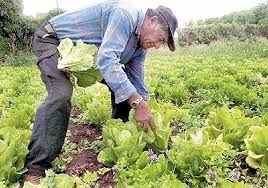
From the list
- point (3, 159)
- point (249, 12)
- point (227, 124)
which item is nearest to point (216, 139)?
point (227, 124)

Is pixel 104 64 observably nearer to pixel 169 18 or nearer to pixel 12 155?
pixel 169 18

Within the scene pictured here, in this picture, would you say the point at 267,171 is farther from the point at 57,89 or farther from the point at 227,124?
the point at 57,89

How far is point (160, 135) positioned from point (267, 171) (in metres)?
0.95

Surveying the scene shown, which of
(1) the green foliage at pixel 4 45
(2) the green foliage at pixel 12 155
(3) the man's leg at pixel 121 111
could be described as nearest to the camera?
(2) the green foliage at pixel 12 155

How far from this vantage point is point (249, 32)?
3562cm

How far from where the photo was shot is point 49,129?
3.71 metres

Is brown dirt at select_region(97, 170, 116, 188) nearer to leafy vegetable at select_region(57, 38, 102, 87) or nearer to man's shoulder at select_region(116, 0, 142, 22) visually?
leafy vegetable at select_region(57, 38, 102, 87)

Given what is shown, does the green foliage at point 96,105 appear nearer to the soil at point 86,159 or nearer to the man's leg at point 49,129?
the soil at point 86,159

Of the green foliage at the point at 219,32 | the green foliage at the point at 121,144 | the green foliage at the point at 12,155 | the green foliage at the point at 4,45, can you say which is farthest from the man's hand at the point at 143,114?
the green foliage at the point at 219,32

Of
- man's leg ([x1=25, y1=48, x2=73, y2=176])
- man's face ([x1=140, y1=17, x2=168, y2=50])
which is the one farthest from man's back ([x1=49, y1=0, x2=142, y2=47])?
man's leg ([x1=25, y1=48, x2=73, y2=176])

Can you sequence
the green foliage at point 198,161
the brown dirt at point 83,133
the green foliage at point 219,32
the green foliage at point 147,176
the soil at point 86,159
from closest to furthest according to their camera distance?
the green foliage at point 147,176
the green foliage at point 198,161
the soil at point 86,159
the brown dirt at point 83,133
the green foliage at point 219,32

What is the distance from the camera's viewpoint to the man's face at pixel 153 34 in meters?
3.74

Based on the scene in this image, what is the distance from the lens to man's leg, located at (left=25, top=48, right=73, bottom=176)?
369 centimetres

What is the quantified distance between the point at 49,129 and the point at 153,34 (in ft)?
3.75
